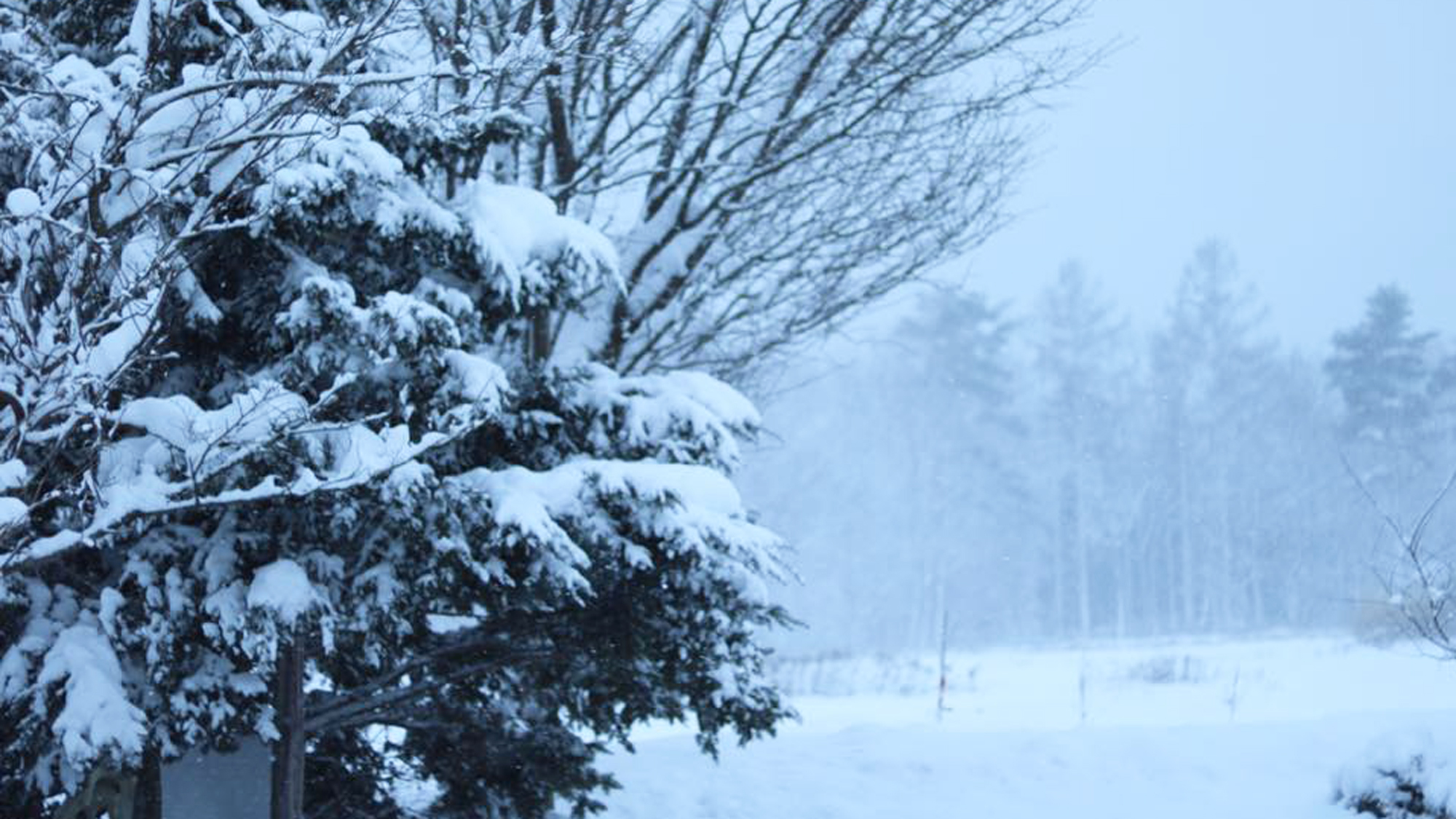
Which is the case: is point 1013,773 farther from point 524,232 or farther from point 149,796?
point 149,796

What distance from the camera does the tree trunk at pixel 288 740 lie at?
4980 millimetres

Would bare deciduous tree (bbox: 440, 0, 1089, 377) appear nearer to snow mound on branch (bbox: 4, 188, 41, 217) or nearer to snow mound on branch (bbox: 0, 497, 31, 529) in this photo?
snow mound on branch (bbox: 4, 188, 41, 217)

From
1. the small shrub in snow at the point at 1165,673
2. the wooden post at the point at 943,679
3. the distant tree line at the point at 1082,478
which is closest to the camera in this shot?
the wooden post at the point at 943,679

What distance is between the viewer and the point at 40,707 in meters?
3.97

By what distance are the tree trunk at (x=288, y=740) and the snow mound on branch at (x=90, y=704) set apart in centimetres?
86

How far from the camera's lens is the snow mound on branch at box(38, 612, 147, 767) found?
12.8 ft

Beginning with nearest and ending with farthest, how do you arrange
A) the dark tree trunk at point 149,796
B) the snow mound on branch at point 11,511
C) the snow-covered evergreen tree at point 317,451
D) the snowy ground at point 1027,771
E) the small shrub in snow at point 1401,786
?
the snow mound on branch at point 11,511, the snow-covered evergreen tree at point 317,451, the dark tree trunk at point 149,796, the small shrub in snow at point 1401,786, the snowy ground at point 1027,771

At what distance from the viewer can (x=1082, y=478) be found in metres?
36.0

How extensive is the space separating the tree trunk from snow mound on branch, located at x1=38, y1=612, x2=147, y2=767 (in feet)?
2.83

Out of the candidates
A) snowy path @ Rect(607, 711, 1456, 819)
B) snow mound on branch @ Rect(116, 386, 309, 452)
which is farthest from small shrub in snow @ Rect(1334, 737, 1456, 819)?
snow mound on branch @ Rect(116, 386, 309, 452)

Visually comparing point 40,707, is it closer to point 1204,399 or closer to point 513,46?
point 513,46

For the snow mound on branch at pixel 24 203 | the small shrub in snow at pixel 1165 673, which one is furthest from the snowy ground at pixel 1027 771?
the small shrub in snow at pixel 1165 673

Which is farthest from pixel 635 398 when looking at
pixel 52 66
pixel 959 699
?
pixel 959 699

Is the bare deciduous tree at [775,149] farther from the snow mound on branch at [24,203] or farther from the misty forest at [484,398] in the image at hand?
the snow mound on branch at [24,203]
